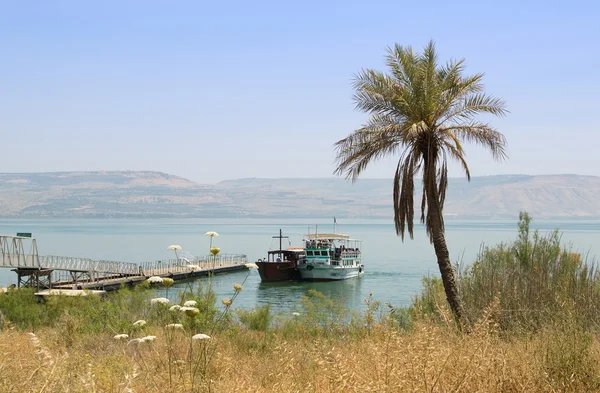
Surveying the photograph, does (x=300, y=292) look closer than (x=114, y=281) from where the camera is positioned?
No

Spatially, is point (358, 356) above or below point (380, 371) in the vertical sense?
below

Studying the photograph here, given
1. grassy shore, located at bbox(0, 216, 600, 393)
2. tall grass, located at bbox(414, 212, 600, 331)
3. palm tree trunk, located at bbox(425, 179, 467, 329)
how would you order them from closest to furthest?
grassy shore, located at bbox(0, 216, 600, 393)
tall grass, located at bbox(414, 212, 600, 331)
palm tree trunk, located at bbox(425, 179, 467, 329)

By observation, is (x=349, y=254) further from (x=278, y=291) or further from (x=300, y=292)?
(x=300, y=292)

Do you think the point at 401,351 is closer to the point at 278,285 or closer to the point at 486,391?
the point at 486,391

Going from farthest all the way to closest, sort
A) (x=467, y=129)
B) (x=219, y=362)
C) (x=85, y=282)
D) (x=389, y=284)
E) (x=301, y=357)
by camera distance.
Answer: (x=389, y=284) < (x=85, y=282) < (x=467, y=129) < (x=301, y=357) < (x=219, y=362)

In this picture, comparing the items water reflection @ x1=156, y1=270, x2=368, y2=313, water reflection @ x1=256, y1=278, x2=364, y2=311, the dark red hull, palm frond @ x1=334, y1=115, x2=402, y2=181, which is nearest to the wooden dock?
water reflection @ x1=156, y1=270, x2=368, y2=313

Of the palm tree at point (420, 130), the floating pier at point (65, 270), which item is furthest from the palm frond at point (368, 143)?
the floating pier at point (65, 270)

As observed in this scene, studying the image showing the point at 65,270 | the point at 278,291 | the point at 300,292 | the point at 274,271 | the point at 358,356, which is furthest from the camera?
the point at 274,271

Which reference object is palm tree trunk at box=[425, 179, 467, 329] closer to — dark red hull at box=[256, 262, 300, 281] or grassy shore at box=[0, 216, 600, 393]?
grassy shore at box=[0, 216, 600, 393]

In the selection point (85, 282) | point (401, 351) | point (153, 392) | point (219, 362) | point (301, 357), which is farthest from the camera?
point (85, 282)

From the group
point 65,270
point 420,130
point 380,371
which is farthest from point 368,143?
point 65,270

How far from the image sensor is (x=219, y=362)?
29.9ft

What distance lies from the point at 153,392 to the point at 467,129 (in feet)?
45.3

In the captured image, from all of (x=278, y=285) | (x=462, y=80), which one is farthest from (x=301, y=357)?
(x=278, y=285)
